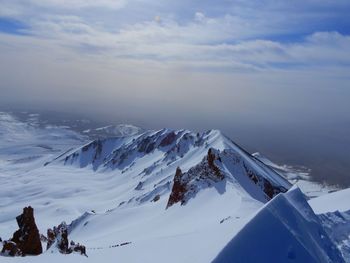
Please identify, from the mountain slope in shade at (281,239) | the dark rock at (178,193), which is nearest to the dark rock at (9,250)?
the mountain slope in shade at (281,239)

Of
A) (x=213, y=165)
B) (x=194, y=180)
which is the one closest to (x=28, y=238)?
(x=194, y=180)

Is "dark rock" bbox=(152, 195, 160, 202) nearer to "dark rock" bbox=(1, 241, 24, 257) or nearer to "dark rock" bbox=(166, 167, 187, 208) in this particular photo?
"dark rock" bbox=(166, 167, 187, 208)

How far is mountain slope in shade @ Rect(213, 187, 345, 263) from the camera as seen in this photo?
54.0 feet

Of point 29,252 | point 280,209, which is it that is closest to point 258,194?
point 29,252

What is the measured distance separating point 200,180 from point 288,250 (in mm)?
62620

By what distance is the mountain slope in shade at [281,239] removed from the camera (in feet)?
54.0

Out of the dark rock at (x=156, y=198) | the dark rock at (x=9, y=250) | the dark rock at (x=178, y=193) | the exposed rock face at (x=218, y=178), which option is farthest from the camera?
the dark rock at (x=156, y=198)

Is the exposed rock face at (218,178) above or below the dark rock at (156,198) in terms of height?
above

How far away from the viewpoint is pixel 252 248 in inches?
658

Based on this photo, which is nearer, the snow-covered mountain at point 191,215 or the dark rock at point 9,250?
the snow-covered mountain at point 191,215

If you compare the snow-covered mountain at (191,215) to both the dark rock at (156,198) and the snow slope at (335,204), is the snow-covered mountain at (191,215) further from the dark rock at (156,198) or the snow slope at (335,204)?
the snow slope at (335,204)

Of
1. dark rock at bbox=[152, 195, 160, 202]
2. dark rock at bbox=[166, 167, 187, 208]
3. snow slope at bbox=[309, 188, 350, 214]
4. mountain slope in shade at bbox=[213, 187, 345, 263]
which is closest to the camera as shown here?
mountain slope in shade at bbox=[213, 187, 345, 263]

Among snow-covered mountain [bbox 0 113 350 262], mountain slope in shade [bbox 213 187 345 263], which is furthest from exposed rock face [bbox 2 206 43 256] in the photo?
mountain slope in shade [bbox 213 187 345 263]

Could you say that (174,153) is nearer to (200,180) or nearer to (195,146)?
(195,146)
